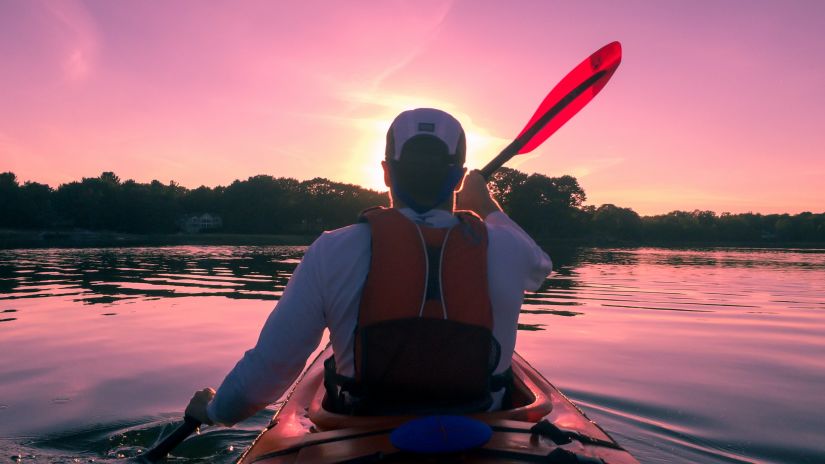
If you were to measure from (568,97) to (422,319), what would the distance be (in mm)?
3103

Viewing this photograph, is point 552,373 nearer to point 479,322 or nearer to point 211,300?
point 479,322


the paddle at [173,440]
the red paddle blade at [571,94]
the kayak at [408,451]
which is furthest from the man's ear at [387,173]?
the red paddle blade at [571,94]

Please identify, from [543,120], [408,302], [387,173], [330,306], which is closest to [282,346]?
[330,306]

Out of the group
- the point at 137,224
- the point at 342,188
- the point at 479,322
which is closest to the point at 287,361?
the point at 479,322

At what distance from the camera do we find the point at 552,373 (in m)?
6.36

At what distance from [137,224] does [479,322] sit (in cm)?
8963

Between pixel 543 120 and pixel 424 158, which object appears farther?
pixel 543 120

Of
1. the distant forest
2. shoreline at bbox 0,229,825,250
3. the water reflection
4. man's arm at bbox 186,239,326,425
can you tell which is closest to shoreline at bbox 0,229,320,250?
shoreline at bbox 0,229,825,250

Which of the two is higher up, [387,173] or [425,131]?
[425,131]

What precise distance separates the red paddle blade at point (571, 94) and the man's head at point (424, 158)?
2456mm

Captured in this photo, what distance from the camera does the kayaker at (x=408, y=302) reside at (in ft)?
6.47

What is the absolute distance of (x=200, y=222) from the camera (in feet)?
320

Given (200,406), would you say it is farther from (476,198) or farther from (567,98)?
(567,98)

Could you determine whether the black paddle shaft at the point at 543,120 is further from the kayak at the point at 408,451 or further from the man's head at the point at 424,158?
the kayak at the point at 408,451
